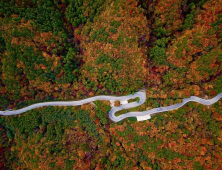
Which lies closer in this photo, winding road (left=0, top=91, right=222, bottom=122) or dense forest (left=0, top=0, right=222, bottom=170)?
dense forest (left=0, top=0, right=222, bottom=170)

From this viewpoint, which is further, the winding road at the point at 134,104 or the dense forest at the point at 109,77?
the winding road at the point at 134,104

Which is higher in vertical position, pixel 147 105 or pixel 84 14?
pixel 84 14

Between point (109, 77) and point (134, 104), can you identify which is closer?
point (134, 104)

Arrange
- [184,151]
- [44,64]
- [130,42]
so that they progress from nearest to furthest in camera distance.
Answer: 1. [184,151]
2. [130,42]
3. [44,64]

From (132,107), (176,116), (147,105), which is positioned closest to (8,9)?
(132,107)

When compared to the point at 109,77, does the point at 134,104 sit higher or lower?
lower

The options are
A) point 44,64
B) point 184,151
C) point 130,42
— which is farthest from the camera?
point 44,64

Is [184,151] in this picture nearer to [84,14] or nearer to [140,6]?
[140,6]

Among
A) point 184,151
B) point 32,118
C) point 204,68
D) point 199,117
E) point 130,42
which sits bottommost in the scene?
point 184,151
